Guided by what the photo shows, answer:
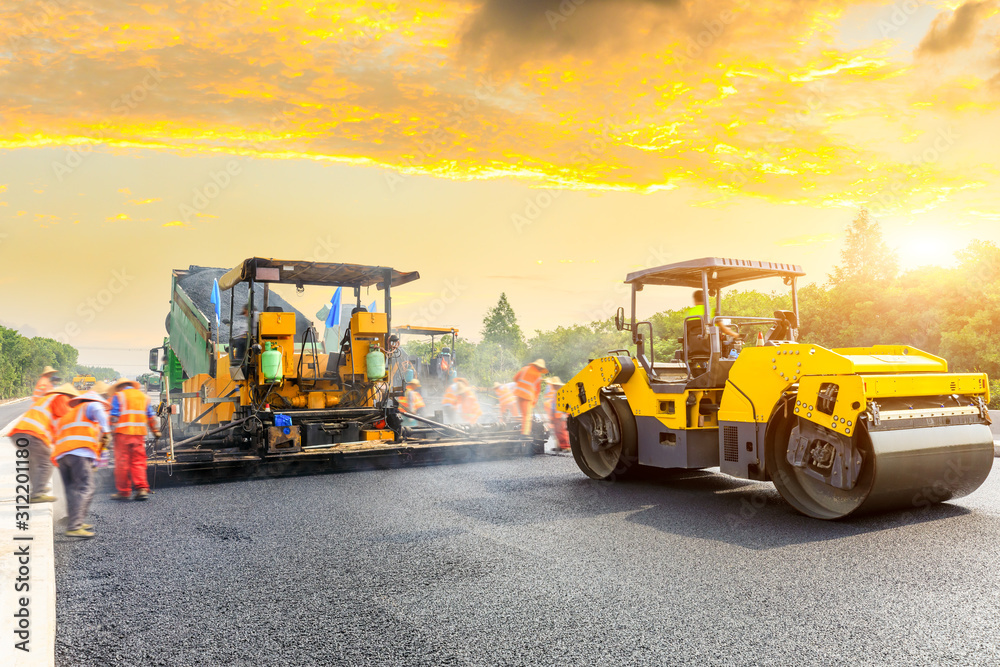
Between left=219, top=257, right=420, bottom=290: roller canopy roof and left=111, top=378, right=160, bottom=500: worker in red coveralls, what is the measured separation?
201 centimetres

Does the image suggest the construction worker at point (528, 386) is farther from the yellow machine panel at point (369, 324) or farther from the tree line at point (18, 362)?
the tree line at point (18, 362)

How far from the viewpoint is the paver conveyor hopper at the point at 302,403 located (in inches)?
335

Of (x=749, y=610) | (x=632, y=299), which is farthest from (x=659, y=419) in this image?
(x=749, y=610)

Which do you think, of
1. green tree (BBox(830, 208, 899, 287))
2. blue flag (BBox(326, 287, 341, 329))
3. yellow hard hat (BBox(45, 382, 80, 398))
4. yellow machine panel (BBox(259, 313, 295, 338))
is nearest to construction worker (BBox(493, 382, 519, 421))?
blue flag (BBox(326, 287, 341, 329))

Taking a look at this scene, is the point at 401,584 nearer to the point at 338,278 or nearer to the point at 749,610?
the point at 749,610

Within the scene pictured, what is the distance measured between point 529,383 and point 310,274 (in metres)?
3.91

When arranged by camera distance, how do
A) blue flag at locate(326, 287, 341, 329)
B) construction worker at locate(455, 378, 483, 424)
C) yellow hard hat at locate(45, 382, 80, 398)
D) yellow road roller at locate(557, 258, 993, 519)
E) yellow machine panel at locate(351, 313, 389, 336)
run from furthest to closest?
construction worker at locate(455, 378, 483, 424)
blue flag at locate(326, 287, 341, 329)
yellow machine panel at locate(351, 313, 389, 336)
yellow hard hat at locate(45, 382, 80, 398)
yellow road roller at locate(557, 258, 993, 519)

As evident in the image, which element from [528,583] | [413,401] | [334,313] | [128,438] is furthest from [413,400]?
[528,583]

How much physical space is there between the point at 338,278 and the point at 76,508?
4779mm

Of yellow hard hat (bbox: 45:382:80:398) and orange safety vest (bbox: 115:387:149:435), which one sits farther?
orange safety vest (bbox: 115:387:149:435)

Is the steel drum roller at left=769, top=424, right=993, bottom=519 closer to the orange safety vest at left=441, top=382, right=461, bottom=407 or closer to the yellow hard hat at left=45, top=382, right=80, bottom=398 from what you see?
the yellow hard hat at left=45, top=382, right=80, bottom=398

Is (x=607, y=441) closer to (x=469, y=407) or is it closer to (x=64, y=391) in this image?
(x=64, y=391)

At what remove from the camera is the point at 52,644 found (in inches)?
127

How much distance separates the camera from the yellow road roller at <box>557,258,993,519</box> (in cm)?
536
